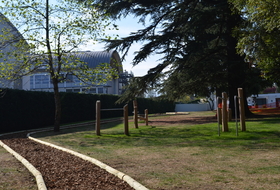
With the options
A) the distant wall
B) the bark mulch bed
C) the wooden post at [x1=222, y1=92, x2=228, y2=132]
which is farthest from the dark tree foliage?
the distant wall

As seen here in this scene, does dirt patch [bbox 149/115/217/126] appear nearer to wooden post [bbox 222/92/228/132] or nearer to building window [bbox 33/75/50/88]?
wooden post [bbox 222/92/228/132]

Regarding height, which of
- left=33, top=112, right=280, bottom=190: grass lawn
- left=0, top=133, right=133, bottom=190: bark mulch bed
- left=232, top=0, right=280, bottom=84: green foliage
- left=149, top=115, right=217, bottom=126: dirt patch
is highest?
left=232, top=0, right=280, bottom=84: green foliage

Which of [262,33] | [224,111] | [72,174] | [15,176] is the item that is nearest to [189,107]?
[262,33]

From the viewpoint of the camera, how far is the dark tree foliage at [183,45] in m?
15.9

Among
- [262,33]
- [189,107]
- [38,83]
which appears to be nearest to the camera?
[262,33]

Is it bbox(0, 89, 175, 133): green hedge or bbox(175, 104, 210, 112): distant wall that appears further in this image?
bbox(175, 104, 210, 112): distant wall

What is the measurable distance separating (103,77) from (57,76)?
2156 mm

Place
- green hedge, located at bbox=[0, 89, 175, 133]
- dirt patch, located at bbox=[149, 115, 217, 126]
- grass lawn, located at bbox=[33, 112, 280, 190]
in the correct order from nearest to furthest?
grass lawn, located at bbox=[33, 112, 280, 190] < green hedge, located at bbox=[0, 89, 175, 133] < dirt patch, located at bbox=[149, 115, 217, 126]

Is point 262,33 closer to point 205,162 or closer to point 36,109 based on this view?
point 205,162

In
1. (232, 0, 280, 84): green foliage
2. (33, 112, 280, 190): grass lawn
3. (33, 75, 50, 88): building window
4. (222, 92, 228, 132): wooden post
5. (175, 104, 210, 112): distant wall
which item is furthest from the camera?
(175, 104, 210, 112): distant wall

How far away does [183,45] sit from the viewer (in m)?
17.3

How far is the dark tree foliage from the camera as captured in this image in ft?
52.0

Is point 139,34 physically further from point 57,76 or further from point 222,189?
point 222,189

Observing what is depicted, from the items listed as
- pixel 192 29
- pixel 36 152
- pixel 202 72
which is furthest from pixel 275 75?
pixel 36 152
